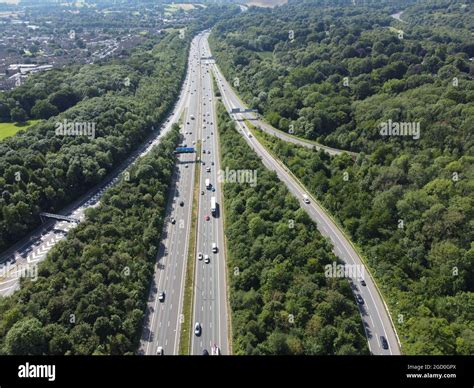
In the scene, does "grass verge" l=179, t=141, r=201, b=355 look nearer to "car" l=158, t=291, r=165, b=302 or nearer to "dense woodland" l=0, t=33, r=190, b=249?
"car" l=158, t=291, r=165, b=302

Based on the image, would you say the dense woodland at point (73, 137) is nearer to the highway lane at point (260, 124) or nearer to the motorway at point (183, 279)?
the motorway at point (183, 279)

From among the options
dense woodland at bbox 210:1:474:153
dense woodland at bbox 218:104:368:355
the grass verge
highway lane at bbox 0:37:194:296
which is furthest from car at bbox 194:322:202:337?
dense woodland at bbox 210:1:474:153

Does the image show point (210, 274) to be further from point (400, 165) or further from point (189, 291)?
point (400, 165)

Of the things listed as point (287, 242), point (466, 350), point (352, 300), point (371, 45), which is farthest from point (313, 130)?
point (371, 45)

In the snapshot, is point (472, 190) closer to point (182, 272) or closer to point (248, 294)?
point (248, 294)

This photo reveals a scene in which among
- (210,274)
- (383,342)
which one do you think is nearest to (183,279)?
(210,274)

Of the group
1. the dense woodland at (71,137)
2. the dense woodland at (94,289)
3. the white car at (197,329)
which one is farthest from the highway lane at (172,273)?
the dense woodland at (71,137)
